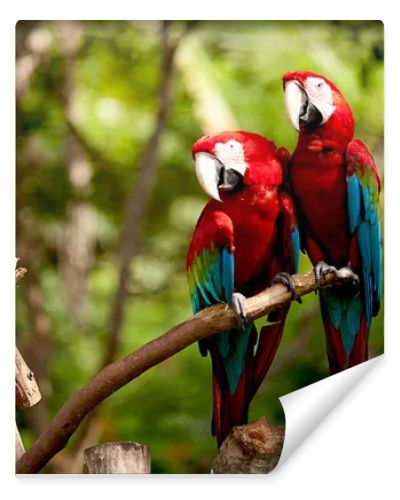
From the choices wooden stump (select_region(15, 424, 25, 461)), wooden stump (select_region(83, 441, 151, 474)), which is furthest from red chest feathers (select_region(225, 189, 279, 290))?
wooden stump (select_region(15, 424, 25, 461))

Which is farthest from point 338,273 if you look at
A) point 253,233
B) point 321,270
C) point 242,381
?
point 242,381

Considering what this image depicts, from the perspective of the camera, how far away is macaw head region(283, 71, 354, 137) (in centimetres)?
202

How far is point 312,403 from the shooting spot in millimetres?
2033

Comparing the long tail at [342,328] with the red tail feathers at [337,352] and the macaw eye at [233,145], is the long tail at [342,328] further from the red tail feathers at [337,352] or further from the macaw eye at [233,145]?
the macaw eye at [233,145]

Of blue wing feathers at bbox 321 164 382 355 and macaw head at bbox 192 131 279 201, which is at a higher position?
macaw head at bbox 192 131 279 201

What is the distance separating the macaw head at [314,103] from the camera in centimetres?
202

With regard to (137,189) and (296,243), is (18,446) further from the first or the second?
(296,243)

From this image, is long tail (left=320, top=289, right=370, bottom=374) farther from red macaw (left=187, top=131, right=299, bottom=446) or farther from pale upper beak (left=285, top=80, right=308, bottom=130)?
pale upper beak (left=285, top=80, right=308, bottom=130)

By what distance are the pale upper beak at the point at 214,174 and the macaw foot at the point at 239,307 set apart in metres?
0.26

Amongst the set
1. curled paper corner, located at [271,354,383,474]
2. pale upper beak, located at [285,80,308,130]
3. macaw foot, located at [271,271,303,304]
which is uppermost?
pale upper beak, located at [285,80,308,130]

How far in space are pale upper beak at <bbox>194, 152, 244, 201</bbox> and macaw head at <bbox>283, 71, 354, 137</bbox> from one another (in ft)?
0.72
